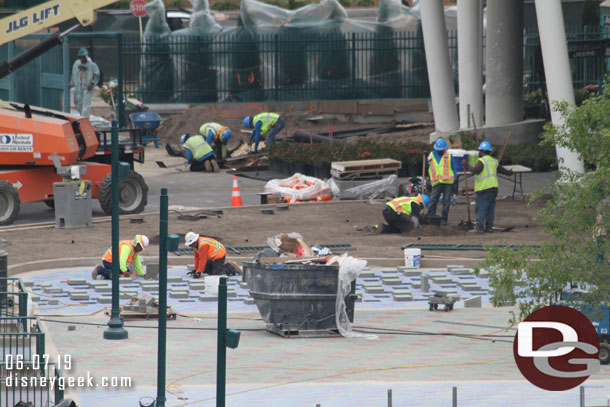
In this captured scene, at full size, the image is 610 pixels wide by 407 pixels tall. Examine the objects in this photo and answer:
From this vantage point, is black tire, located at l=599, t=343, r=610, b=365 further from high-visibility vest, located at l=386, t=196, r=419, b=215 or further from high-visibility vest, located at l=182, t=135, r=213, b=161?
high-visibility vest, located at l=182, t=135, r=213, b=161

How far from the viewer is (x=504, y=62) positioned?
38125mm

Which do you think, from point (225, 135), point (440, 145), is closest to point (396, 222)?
point (440, 145)

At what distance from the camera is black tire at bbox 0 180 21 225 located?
1022 inches

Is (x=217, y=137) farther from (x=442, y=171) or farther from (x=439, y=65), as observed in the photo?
(x=442, y=171)

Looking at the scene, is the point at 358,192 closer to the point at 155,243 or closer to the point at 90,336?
the point at 155,243

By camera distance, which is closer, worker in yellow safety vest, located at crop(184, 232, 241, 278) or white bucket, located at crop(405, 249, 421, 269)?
worker in yellow safety vest, located at crop(184, 232, 241, 278)

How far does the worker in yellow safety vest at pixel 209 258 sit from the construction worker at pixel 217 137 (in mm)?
14094

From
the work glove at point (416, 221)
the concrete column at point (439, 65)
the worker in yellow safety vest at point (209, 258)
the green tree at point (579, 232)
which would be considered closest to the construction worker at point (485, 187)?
the work glove at point (416, 221)

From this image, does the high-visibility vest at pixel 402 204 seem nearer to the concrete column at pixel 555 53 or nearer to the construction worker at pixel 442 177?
the construction worker at pixel 442 177

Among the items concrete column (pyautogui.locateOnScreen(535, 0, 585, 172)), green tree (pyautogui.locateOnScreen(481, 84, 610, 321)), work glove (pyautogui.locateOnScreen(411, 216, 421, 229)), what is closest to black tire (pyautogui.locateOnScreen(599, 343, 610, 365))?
green tree (pyautogui.locateOnScreen(481, 84, 610, 321))

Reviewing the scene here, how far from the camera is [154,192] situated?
104ft

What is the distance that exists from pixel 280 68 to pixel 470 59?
10.5 metres

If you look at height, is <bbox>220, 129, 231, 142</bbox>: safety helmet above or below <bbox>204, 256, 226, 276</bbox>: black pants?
above

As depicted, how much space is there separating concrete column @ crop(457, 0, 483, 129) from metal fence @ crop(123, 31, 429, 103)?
8.44 metres
